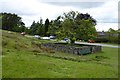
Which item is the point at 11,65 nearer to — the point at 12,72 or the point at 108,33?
the point at 12,72

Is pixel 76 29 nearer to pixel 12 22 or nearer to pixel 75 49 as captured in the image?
pixel 75 49

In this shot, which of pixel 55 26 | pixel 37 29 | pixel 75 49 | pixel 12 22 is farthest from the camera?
pixel 37 29

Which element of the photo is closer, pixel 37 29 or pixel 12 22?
pixel 12 22

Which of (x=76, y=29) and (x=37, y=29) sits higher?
(x=37, y=29)

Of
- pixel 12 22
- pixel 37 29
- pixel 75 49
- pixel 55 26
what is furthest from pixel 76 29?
pixel 37 29

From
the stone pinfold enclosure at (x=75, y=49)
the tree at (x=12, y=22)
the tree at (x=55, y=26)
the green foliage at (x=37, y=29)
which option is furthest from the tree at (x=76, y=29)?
the green foliage at (x=37, y=29)

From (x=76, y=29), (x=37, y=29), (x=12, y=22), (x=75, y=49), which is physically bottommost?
(x=75, y=49)

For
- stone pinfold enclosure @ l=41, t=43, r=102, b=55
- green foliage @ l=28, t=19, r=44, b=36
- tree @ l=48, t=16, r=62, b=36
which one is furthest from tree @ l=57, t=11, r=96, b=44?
green foliage @ l=28, t=19, r=44, b=36

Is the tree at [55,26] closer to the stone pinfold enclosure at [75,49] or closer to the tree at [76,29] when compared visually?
the tree at [76,29]

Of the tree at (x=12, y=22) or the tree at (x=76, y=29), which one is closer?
the tree at (x=76, y=29)

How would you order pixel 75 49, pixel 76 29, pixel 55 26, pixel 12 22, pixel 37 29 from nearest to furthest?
1. pixel 75 49
2. pixel 76 29
3. pixel 55 26
4. pixel 12 22
5. pixel 37 29

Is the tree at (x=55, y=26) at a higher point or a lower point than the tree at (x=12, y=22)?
lower

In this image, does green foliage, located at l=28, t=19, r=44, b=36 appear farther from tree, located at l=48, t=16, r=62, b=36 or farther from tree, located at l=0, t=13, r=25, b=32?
tree, located at l=48, t=16, r=62, b=36

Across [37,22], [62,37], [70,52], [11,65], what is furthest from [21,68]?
[37,22]
